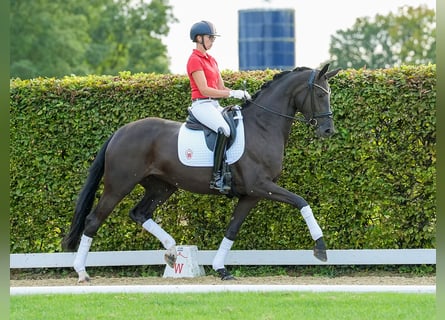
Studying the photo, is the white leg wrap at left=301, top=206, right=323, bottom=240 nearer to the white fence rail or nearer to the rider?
the rider

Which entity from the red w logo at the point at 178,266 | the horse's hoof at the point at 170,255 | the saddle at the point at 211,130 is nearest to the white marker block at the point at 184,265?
the red w logo at the point at 178,266

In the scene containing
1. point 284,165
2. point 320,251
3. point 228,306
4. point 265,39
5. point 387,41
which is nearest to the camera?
point 228,306

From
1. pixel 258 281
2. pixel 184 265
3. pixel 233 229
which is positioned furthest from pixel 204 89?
pixel 258 281

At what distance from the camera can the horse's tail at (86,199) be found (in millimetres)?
9703

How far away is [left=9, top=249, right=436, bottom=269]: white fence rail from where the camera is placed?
32.9 ft

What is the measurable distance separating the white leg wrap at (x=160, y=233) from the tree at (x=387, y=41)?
159 ft

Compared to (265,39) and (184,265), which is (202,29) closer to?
(184,265)

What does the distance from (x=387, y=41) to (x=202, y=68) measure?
58911mm

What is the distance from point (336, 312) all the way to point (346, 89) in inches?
152

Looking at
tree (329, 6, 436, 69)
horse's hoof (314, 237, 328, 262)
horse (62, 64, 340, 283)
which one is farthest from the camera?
tree (329, 6, 436, 69)

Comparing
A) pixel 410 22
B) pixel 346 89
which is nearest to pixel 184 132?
pixel 346 89

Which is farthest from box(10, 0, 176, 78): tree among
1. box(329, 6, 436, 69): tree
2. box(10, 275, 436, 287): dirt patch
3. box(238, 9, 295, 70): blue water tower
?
box(10, 275, 436, 287): dirt patch

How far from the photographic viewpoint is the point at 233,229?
31.1 ft

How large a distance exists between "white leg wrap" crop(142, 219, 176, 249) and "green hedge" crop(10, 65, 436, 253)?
78 centimetres
